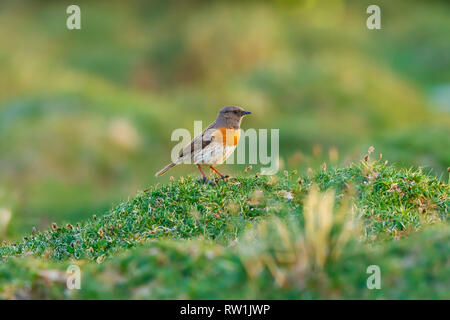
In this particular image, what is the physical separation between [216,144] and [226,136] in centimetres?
17

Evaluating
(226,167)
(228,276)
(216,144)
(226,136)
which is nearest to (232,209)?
(216,144)

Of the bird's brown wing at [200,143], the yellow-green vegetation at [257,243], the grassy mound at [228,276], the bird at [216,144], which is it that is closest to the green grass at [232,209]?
the yellow-green vegetation at [257,243]

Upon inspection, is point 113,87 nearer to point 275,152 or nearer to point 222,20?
point 222,20

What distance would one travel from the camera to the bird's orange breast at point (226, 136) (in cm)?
725

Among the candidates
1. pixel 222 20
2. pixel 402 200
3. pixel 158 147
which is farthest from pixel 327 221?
pixel 222 20

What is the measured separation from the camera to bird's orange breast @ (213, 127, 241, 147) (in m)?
7.25

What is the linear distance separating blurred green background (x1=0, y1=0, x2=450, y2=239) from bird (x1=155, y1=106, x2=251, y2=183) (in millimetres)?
1917

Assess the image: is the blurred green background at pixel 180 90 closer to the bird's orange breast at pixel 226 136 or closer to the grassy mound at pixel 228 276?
the bird's orange breast at pixel 226 136

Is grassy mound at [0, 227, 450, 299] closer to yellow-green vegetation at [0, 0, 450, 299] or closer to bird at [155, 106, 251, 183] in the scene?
yellow-green vegetation at [0, 0, 450, 299]

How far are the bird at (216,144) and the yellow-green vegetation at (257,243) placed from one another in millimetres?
302

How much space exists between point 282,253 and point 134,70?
1656cm

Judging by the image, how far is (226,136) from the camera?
7297 mm

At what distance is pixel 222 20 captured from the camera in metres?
20.7

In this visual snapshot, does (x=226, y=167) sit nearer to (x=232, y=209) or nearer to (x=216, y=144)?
(x=216, y=144)
